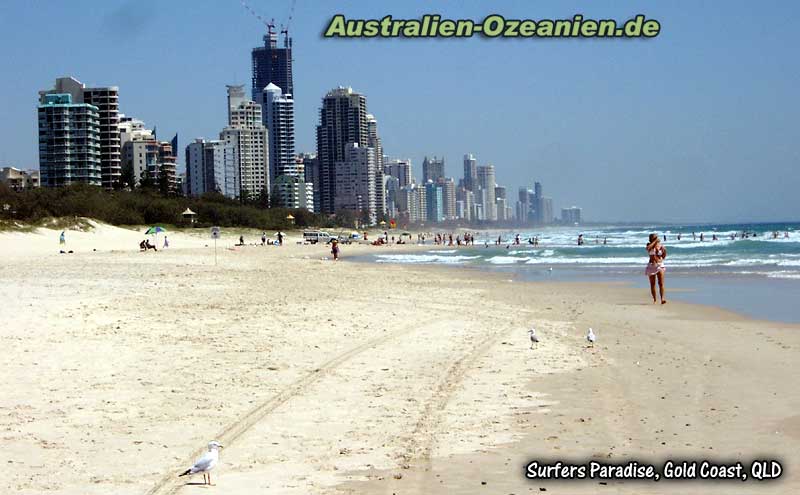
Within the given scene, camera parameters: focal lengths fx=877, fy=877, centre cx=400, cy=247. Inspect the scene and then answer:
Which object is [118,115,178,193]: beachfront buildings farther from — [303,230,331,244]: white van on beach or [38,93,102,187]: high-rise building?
[303,230,331,244]: white van on beach

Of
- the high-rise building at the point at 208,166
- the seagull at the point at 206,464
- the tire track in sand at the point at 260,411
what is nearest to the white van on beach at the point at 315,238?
the tire track in sand at the point at 260,411

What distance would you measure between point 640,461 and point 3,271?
2414cm

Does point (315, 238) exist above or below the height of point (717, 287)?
above

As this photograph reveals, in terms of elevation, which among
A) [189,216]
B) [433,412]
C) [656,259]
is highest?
[189,216]

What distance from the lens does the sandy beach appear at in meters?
6.20

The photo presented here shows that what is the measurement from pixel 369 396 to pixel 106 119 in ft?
479

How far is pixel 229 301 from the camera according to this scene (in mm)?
18562

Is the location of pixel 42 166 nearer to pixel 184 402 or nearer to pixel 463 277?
pixel 463 277

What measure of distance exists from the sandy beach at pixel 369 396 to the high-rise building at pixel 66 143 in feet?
404

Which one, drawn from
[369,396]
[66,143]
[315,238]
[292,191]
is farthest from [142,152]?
[369,396]

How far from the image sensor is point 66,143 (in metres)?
132

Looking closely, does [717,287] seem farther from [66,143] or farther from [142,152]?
[142,152]

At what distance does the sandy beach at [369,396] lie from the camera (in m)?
6.20

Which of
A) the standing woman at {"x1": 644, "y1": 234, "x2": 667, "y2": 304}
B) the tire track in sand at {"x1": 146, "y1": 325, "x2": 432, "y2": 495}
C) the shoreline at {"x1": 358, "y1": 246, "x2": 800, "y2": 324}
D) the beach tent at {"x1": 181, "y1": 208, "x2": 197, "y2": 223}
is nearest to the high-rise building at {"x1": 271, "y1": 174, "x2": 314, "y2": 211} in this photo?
the beach tent at {"x1": 181, "y1": 208, "x2": 197, "y2": 223}
